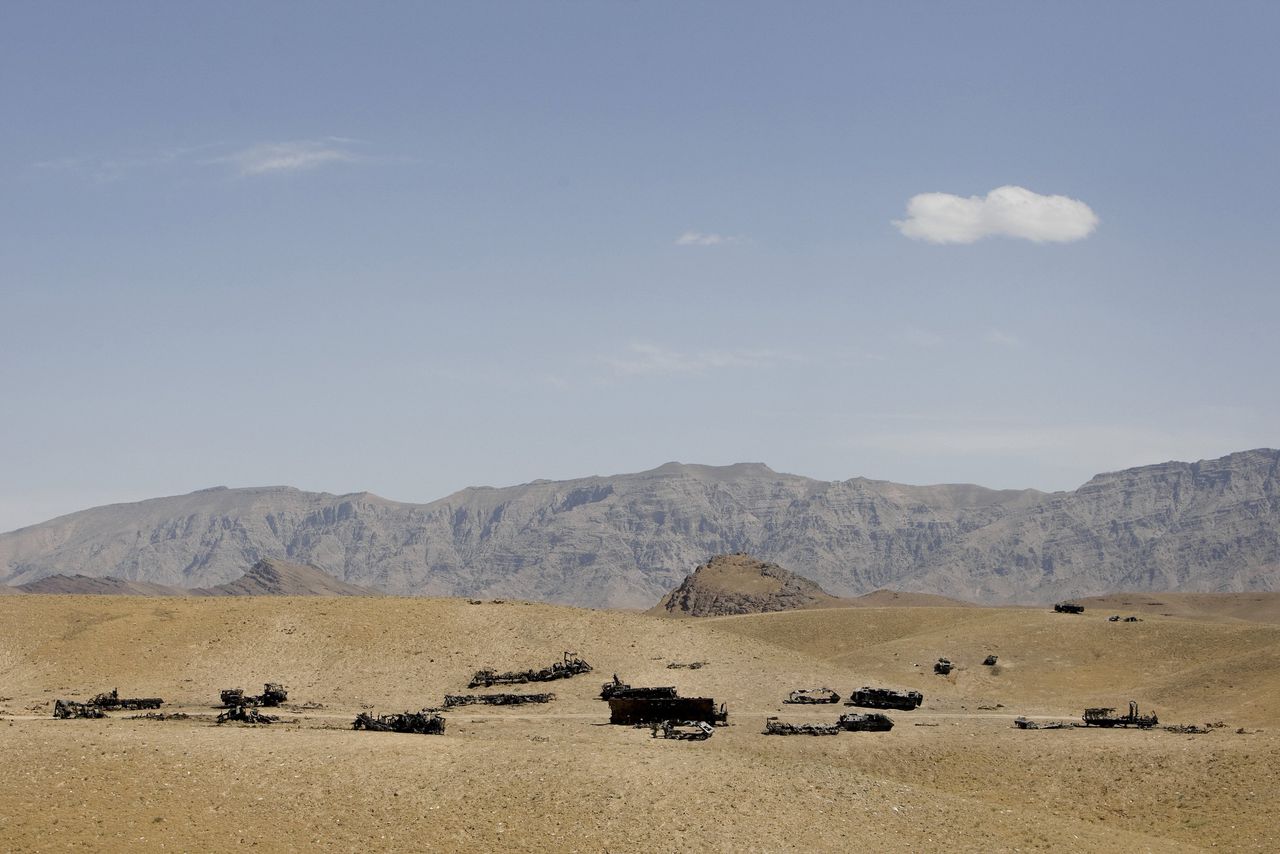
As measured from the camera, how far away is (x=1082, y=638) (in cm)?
9225

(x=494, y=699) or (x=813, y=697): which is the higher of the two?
(x=813, y=697)

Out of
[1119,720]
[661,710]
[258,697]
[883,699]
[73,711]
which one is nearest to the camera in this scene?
[73,711]

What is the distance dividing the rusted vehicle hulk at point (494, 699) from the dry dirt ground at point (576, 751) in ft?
5.00

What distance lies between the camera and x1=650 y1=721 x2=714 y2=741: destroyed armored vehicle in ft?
176

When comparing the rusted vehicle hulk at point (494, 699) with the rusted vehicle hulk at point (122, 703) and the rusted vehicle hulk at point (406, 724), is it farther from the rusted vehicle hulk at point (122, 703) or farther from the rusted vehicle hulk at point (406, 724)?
the rusted vehicle hulk at point (122, 703)

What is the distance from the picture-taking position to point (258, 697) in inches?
2623

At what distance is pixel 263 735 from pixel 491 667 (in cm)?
2957

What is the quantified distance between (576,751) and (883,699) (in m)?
26.0

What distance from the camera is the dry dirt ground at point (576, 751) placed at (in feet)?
130

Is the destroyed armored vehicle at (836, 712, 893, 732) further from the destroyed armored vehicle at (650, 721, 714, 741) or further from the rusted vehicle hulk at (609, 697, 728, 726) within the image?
the destroyed armored vehicle at (650, 721, 714, 741)

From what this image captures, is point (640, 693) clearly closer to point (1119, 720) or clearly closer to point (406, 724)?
point (406, 724)

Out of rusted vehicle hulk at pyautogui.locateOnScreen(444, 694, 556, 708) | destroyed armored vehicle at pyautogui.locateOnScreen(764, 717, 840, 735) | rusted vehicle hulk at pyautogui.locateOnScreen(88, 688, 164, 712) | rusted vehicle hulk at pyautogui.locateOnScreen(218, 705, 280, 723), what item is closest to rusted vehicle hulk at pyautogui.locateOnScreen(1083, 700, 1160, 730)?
destroyed armored vehicle at pyautogui.locateOnScreen(764, 717, 840, 735)

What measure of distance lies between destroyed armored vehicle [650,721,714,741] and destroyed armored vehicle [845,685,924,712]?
14966 mm

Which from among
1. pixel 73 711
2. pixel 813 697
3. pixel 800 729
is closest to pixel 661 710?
pixel 800 729
